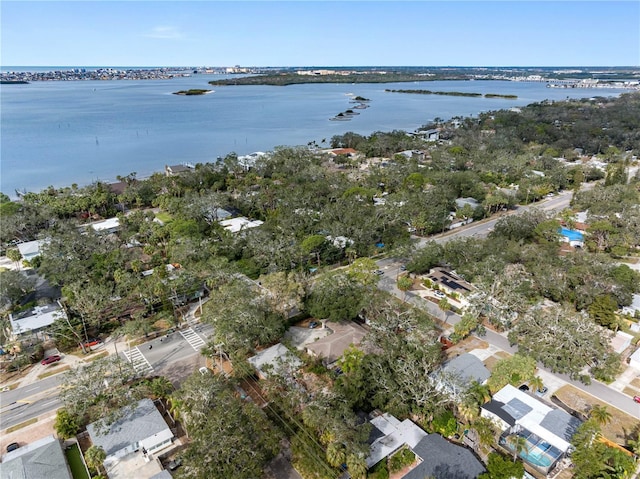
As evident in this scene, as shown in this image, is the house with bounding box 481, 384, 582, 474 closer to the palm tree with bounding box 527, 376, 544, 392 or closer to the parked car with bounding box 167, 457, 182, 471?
the palm tree with bounding box 527, 376, 544, 392

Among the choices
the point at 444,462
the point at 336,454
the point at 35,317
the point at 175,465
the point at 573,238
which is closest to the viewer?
the point at 336,454

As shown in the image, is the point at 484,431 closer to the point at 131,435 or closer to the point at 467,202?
the point at 131,435

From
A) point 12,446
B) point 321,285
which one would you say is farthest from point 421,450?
point 12,446

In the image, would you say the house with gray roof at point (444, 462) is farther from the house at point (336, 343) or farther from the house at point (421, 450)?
the house at point (336, 343)

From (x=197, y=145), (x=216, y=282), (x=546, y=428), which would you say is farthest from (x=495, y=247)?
(x=197, y=145)

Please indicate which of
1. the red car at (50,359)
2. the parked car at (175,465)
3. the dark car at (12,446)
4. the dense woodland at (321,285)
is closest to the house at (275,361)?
the dense woodland at (321,285)
